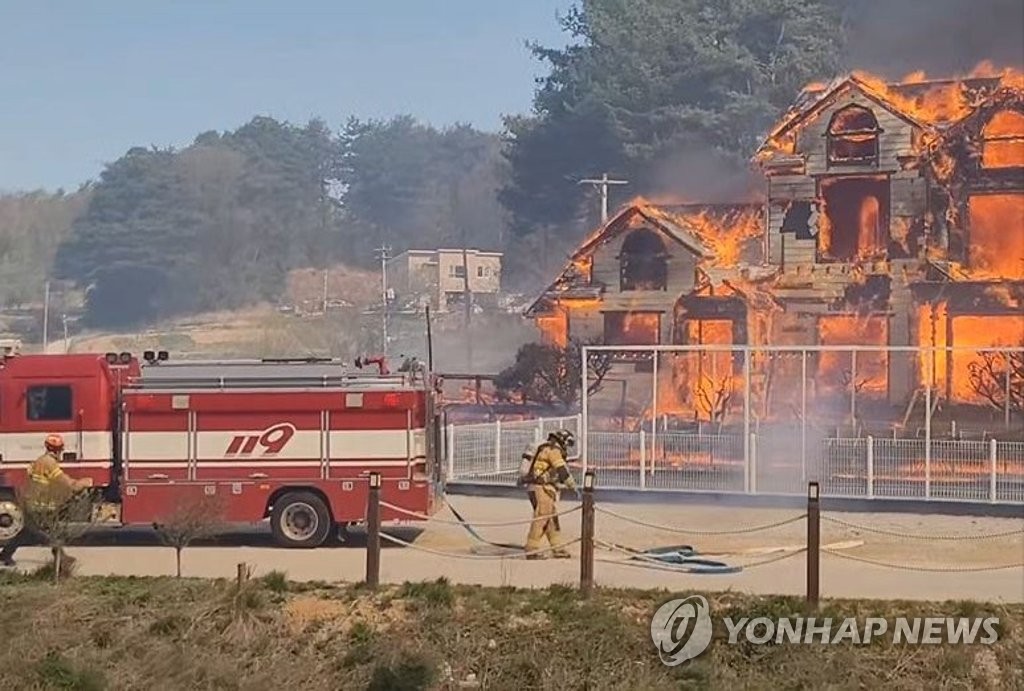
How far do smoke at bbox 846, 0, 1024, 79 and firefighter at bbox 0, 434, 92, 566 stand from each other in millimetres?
31910

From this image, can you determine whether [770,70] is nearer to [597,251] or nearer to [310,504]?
[597,251]

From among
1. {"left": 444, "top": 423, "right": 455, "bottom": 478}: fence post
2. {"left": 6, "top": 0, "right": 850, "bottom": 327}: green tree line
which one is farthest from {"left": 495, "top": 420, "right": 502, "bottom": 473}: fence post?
{"left": 6, "top": 0, "right": 850, "bottom": 327}: green tree line

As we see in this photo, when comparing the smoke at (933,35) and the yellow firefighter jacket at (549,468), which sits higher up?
the smoke at (933,35)

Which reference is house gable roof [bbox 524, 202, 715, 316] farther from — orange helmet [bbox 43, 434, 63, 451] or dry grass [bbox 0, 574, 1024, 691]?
dry grass [bbox 0, 574, 1024, 691]

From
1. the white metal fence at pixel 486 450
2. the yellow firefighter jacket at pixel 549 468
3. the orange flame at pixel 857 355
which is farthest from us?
the orange flame at pixel 857 355

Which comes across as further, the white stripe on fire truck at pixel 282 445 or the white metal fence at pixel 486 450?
the white metal fence at pixel 486 450

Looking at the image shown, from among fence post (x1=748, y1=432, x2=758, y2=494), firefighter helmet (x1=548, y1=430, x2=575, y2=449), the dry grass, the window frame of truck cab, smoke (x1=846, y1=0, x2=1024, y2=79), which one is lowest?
the dry grass

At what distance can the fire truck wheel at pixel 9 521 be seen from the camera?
1758 centimetres

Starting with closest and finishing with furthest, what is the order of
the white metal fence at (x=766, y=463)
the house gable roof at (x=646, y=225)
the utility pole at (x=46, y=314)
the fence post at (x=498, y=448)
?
the white metal fence at (x=766, y=463)
the fence post at (x=498, y=448)
the house gable roof at (x=646, y=225)
the utility pole at (x=46, y=314)

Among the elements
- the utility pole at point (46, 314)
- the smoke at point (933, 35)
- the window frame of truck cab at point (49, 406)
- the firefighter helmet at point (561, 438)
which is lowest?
→ the firefighter helmet at point (561, 438)

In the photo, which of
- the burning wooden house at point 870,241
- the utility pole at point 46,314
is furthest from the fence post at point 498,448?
the utility pole at point 46,314

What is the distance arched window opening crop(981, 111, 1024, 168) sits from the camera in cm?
3716

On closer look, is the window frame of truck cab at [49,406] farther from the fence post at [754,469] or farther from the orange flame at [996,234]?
the orange flame at [996,234]

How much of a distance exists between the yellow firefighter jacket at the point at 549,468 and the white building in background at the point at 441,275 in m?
58.3
